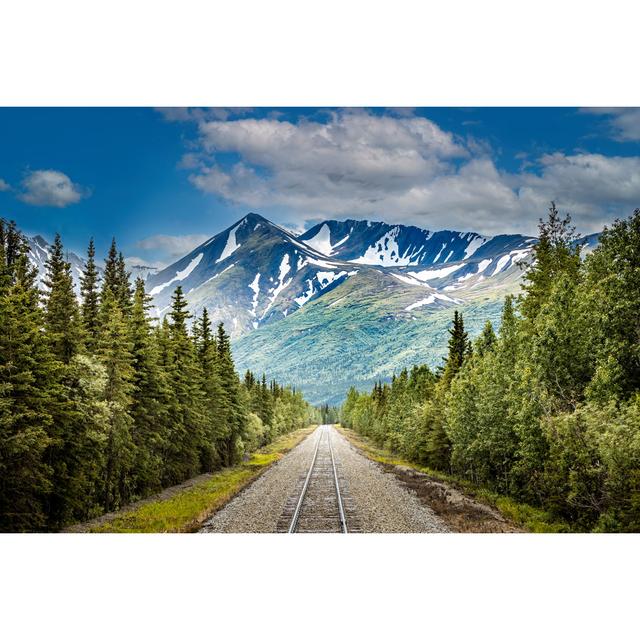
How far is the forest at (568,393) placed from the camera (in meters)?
18.4

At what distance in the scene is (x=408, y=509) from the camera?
24.5 meters

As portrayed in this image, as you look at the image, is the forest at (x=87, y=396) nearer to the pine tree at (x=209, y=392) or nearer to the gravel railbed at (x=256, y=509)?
the pine tree at (x=209, y=392)

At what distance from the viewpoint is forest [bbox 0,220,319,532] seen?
19250 mm

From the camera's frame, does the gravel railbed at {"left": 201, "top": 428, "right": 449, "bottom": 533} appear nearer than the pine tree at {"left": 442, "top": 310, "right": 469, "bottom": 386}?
Yes

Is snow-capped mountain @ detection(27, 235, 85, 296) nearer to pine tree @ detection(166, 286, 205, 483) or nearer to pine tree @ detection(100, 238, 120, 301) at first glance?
pine tree @ detection(100, 238, 120, 301)

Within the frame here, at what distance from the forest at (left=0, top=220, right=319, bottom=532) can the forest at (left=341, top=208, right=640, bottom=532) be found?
18018 millimetres

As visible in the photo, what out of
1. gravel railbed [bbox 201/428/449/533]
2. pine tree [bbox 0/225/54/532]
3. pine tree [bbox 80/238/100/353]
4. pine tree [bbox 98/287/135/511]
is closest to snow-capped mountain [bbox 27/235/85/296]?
pine tree [bbox 80/238/100/353]

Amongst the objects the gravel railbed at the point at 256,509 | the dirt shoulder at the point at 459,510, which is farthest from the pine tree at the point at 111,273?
Answer: the dirt shoulder at the point at 459,510

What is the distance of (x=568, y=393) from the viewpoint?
23828 mm

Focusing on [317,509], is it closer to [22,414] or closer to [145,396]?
[22,414]

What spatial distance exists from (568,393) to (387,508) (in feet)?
29.4

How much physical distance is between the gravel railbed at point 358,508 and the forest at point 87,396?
241 inches

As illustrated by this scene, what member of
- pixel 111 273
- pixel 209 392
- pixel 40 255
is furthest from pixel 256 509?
pixel 209 392
